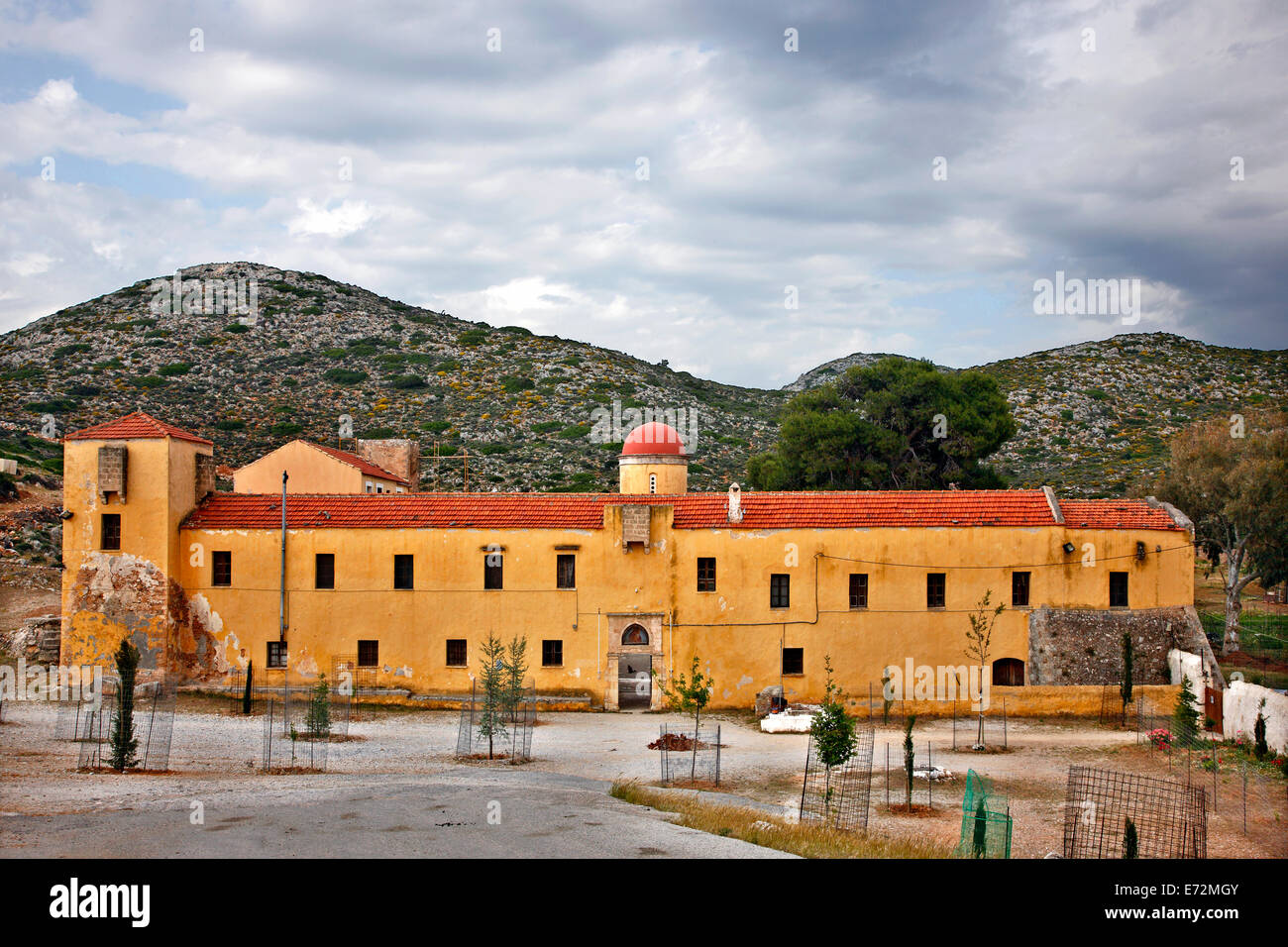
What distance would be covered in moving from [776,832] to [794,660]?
17.0m

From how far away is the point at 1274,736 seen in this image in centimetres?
2453

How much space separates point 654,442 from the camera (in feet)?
135

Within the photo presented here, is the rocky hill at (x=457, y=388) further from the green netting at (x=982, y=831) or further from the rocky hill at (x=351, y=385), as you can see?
the green netting at (x=982, y=831)

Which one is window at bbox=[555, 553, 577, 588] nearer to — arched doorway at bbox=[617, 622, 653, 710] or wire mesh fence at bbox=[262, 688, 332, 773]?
arched doorway at bbox=[617, 622, 653, 710]

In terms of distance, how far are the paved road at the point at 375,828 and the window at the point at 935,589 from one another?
17.3 meters

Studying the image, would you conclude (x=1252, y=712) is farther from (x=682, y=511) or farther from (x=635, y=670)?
(x=635, y=670)

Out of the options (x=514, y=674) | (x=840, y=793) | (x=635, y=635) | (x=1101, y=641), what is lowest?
(x=840, y=793)

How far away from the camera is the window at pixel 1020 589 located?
32.9 metres

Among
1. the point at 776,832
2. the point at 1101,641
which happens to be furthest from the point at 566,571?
the point at 776,832

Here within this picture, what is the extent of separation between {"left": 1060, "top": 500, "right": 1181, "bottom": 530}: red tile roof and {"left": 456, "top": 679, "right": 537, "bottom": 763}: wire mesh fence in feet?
58.7

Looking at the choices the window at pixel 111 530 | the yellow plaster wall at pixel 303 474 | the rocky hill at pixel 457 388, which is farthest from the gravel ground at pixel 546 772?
the rocky hill at pixel 457 388
